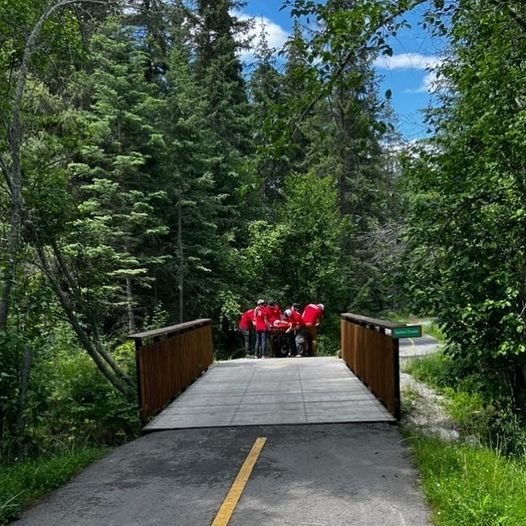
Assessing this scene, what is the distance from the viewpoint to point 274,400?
861 centimetres

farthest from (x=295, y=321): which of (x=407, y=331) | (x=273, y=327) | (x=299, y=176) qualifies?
(x=407, y=331)

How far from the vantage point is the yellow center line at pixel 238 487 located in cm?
425

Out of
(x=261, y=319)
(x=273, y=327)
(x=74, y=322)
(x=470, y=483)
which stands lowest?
(x=470, y=483)

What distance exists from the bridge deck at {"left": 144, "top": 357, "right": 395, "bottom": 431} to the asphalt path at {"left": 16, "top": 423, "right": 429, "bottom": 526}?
Answer: 20.6 inches

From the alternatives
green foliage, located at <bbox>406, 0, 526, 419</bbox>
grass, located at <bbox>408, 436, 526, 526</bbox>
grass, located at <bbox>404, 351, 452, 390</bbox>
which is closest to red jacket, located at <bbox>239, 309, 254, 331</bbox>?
grass, located at <bbox>404, 351, 452, 390</bbox>

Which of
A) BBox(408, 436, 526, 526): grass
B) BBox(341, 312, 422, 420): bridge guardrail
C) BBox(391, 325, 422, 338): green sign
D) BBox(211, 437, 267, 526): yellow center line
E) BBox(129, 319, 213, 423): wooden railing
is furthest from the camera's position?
BBox(129, 319, 213, 423): wooden railing

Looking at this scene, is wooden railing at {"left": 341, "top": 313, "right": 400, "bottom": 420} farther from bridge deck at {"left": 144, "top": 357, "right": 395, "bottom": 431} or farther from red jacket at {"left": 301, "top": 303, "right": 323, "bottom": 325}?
red jacket at {"left": 301, "top": 303, "right": 323, "bottom": 325}

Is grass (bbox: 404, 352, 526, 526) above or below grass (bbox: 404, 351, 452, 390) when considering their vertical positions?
above

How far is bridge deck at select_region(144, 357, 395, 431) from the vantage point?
737cm

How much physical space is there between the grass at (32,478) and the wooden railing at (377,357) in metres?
3.53

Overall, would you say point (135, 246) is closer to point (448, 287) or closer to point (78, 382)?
point (78, 382)

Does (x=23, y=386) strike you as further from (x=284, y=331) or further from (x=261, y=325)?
(x=284, y=331)

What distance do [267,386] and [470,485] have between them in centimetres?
572

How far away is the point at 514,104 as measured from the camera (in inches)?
272
